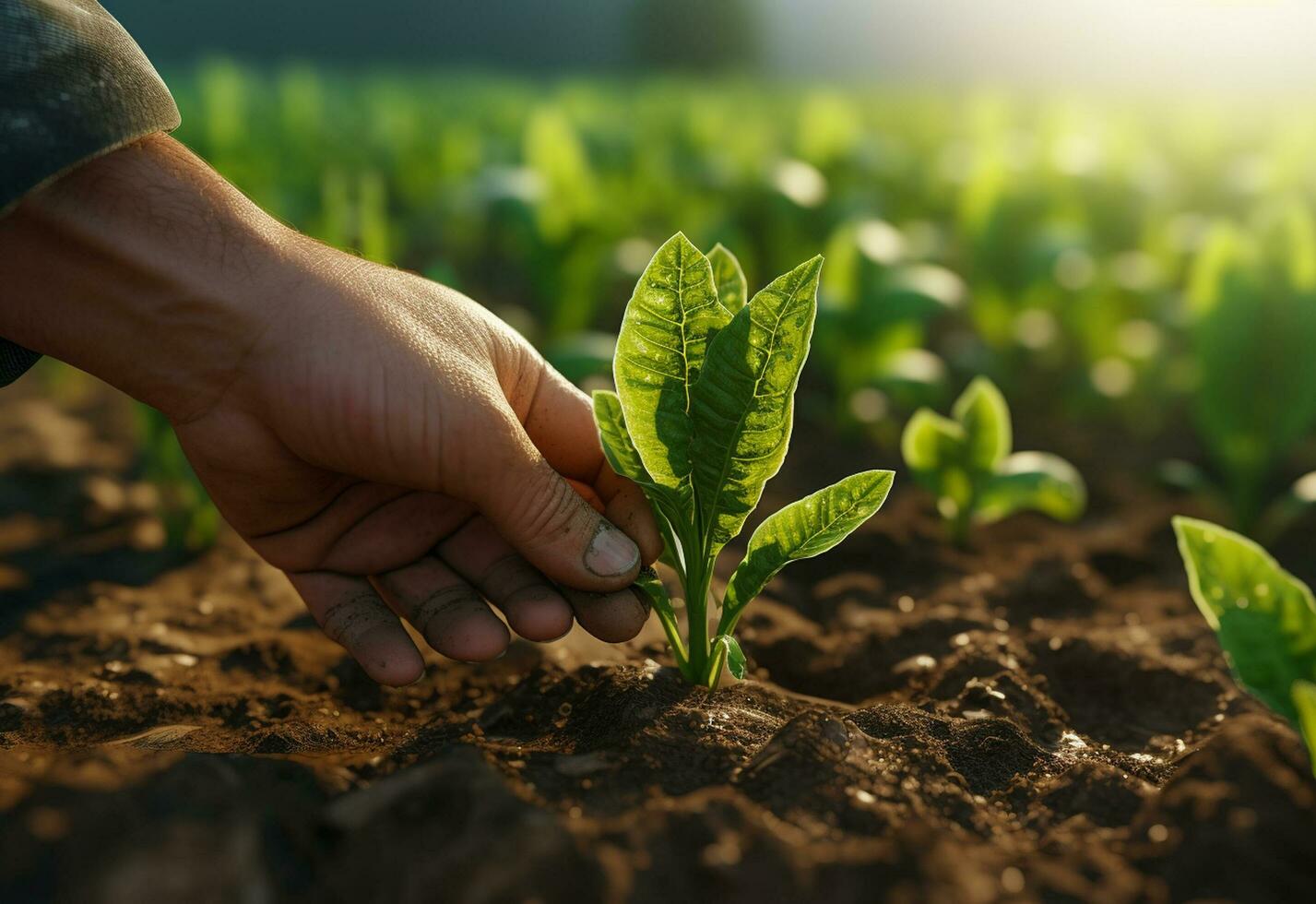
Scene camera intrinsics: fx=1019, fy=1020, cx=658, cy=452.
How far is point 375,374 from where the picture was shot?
1.25 metres

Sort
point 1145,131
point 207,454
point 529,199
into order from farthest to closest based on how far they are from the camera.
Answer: point 1145,131, point 529,199, point 207,454

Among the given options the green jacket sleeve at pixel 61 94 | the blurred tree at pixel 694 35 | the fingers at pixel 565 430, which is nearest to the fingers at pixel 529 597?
the fingers at pixel 565 430

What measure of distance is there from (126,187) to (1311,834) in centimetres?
148

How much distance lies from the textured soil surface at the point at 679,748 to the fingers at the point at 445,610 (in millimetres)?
83

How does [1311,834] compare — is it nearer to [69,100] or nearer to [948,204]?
[69,100]

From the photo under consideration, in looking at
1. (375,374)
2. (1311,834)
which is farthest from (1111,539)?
(375,374)

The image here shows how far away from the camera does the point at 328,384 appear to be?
4.11 ft

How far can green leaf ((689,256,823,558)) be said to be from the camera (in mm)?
1074

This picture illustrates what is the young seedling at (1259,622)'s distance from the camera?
1.00 m

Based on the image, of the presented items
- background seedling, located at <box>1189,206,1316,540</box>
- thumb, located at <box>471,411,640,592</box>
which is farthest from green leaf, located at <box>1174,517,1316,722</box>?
background seedling, located at <box>1189,206,1316,540</box>

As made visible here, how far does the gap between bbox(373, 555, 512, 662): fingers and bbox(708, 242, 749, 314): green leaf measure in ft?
1.73

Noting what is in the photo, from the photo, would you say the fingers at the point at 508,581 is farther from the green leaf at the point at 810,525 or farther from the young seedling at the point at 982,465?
the young seedling at the point at 982,465

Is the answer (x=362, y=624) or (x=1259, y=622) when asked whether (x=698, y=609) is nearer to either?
(x=362, y=624)

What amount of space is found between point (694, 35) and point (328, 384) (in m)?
24.0
